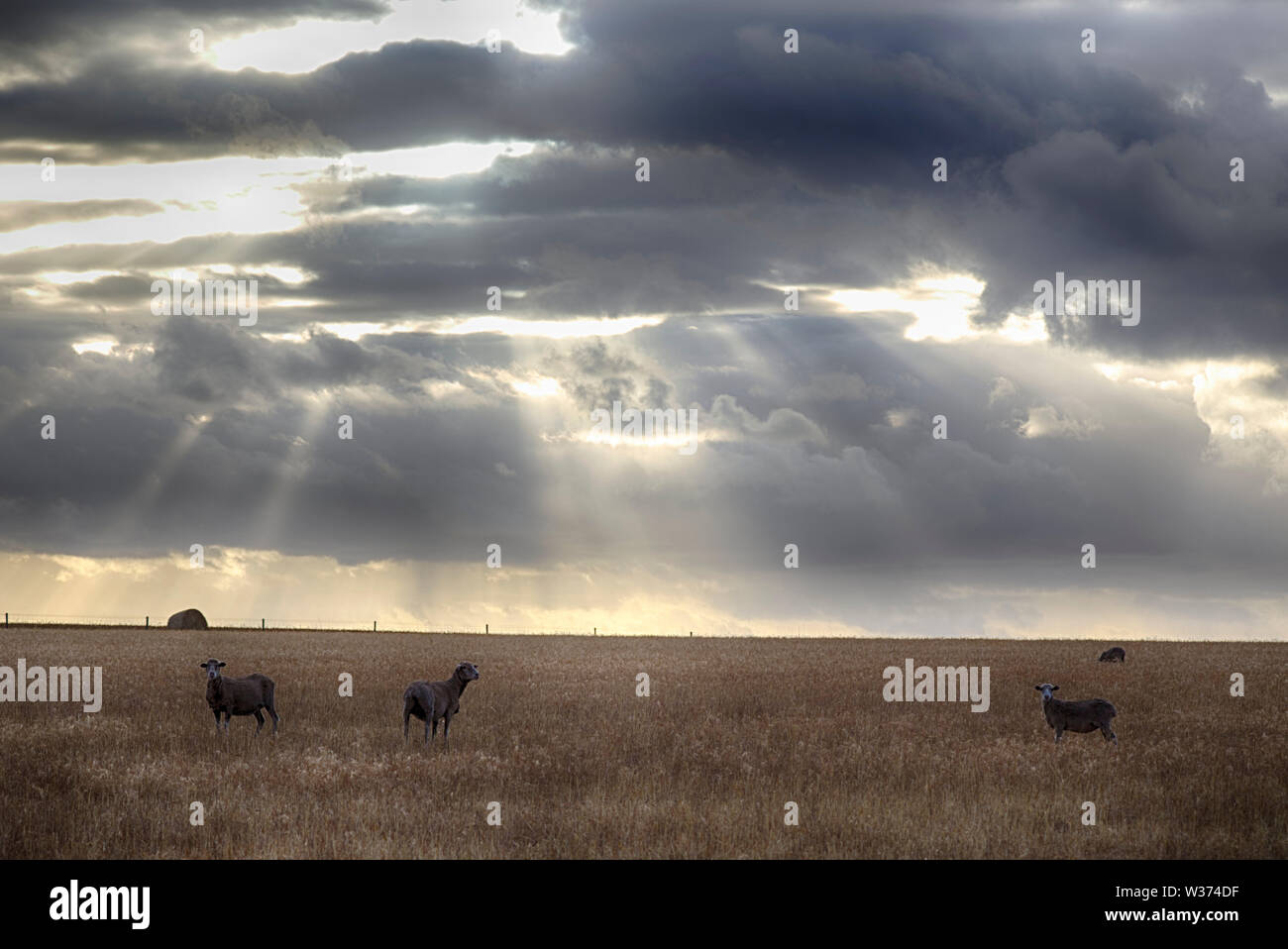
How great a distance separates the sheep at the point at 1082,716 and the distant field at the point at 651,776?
549 millimetres

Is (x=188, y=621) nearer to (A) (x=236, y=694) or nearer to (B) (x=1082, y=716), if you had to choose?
(A) (x=236, y=694)

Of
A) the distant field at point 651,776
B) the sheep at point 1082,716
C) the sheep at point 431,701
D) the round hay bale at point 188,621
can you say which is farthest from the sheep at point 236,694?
the round hay bale at point 188,621

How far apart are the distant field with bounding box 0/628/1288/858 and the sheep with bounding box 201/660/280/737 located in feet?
2.08

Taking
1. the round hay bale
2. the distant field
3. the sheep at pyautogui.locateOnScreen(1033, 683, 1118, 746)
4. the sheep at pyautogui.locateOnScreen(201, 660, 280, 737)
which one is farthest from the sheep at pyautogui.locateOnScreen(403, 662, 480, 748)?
the round hay bale

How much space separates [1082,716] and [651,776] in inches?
387

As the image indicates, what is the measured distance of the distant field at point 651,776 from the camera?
1468 cm

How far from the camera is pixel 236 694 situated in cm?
2272

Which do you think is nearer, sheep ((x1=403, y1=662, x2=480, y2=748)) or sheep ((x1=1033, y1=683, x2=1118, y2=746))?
sheep ((x1=403, y1=662, x2=480, y2=748))

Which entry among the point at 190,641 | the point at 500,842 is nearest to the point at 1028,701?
the point at 500,842

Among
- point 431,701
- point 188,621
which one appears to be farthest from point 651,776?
point 188,621

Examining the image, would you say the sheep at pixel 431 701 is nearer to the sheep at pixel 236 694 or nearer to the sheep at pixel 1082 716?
the sheep at pixel 236 694

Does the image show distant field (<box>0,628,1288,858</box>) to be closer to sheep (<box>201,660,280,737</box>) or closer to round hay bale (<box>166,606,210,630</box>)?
sheep (<box>201,660,280,737</box>)

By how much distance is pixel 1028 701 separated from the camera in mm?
29781

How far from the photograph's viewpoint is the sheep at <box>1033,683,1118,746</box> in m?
22.7
